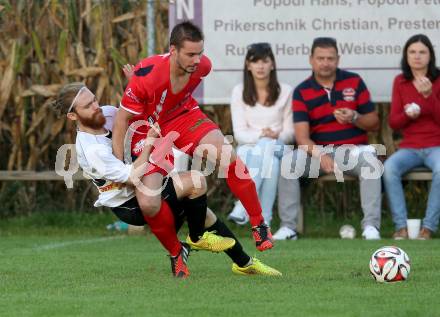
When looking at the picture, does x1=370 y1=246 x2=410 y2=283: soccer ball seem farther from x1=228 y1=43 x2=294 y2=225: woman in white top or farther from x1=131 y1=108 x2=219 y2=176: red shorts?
x1=228 y1=43 x2=294 y2=225: woman in white top

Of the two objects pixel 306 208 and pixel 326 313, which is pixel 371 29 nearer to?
pixel 306 208

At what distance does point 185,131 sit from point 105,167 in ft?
2.66

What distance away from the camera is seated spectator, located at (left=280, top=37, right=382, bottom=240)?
10914mm

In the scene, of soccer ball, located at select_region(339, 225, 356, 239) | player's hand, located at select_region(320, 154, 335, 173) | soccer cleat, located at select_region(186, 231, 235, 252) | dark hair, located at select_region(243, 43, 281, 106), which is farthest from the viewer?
dark hair, located at select_region(243, 43, 281, 106)

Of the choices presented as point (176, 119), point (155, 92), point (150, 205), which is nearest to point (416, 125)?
point (176, 119)

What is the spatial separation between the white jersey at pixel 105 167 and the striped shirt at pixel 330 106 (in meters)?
3.74

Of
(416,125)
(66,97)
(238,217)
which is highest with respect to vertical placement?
(66,97)

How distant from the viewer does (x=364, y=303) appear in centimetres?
607

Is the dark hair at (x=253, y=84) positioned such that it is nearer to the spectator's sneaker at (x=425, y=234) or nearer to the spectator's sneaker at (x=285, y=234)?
the spectator's sneaker at (x=285, y=234)

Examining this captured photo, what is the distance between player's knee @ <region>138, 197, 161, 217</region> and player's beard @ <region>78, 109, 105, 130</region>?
0.59 m

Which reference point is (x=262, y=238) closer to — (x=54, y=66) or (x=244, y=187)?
(x=244, y=187)

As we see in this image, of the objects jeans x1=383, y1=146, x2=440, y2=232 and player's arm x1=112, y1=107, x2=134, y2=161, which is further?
jeans x1=383, y1=146, x2=440, y2=232

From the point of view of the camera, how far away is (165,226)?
7438 mm

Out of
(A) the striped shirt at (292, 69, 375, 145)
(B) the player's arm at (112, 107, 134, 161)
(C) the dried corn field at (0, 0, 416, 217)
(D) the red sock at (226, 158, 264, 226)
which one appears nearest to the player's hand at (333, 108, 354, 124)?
(A) the striped shirt at (292, 69, 375, 145)
